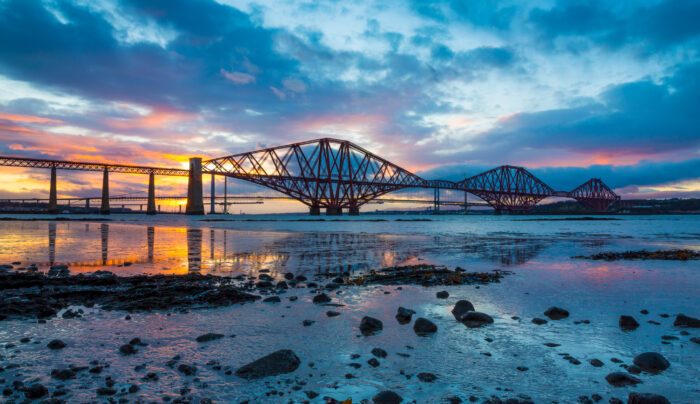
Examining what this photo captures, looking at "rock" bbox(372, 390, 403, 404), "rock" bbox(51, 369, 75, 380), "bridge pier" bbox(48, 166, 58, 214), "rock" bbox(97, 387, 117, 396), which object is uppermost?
"bridge pier" bbox(48, 166, 58, 214)

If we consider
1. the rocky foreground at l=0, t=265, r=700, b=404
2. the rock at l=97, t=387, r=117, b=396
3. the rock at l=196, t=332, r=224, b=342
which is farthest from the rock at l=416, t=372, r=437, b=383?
the rock at l=97, t=387, r=117, b=396

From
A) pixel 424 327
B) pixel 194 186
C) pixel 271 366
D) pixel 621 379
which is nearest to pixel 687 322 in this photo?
pixel 621 379

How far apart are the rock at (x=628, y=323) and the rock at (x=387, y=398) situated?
140 inches

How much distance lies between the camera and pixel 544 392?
2.97m

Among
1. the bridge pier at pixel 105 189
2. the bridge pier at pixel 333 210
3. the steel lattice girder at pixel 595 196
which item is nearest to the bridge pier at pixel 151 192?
the bridge pier at pixel 105 189

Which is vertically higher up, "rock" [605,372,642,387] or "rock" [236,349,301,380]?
"rock" [236,349,301,380]

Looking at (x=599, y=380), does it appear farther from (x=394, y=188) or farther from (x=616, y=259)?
(x=394, y=188)

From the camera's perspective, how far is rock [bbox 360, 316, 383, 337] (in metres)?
4.42

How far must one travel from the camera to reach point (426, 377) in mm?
3201

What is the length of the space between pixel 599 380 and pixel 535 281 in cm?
525

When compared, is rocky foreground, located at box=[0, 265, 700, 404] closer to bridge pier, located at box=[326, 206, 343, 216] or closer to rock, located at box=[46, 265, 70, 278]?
rock, located at box=[46, 265, 70, 278]

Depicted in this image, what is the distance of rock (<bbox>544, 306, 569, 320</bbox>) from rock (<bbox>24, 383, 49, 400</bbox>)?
5.63 metres

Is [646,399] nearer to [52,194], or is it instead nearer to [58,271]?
[58,271]

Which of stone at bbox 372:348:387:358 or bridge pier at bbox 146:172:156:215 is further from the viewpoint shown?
bridge pier at bbox 146:172:156:215
